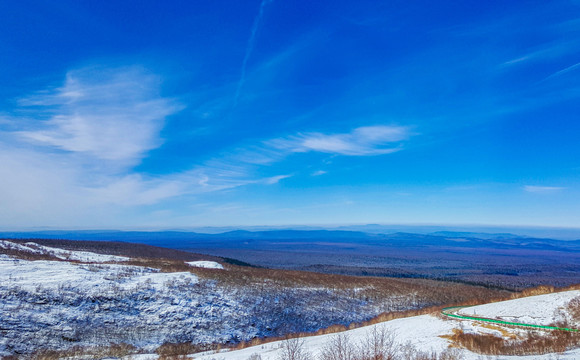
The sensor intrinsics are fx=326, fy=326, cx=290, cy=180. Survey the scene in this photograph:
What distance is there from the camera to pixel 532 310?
1739 centimetres

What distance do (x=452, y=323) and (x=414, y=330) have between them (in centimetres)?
191

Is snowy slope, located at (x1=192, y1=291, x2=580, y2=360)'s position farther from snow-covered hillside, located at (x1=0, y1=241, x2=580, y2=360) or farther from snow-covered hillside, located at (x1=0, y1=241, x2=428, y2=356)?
snow-covered hillside, located at (x1=0, y1=241, x2=428, y2=356)

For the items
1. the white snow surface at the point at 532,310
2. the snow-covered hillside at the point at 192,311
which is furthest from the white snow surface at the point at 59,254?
the white snow surface at the point at 532,310

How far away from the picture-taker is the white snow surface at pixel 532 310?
52.5 feet

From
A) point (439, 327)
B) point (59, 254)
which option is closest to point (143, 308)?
point (439, 327)

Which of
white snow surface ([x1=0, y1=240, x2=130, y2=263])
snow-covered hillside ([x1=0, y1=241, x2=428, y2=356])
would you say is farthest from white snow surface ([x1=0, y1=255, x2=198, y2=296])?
white snow surface ([x1=0, y1=240, x2=130, y2=263])

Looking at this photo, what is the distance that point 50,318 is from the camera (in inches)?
818

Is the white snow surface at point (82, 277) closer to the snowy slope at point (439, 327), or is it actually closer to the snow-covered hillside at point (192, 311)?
the snow-covered hillside at point (192, 311)

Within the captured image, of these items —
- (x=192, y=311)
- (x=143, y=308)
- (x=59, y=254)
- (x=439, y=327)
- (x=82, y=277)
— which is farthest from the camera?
(x=59, y=254)

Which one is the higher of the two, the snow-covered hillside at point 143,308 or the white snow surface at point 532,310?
the white snow surface at point 532,310

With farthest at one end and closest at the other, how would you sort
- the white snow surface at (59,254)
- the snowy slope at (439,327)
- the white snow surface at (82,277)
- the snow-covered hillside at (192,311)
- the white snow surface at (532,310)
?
the white snow surface at (59,254) → the white snow surface at (82,277) → the snow-covered hillside at (192,311) → the white snow surface at (532,310) → the snowy slope at (439,327)

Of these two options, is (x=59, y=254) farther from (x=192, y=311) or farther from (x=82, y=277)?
(x=192, y=311)

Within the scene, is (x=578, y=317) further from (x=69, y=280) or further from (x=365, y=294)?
(x=69, y=280)

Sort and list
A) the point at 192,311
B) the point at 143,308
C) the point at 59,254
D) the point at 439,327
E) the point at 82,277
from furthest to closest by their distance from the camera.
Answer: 1. the point at 59,254
2. the point at 82,277
3. the point at 192,311
4. the point at 143,308
5. the point at 439,327
